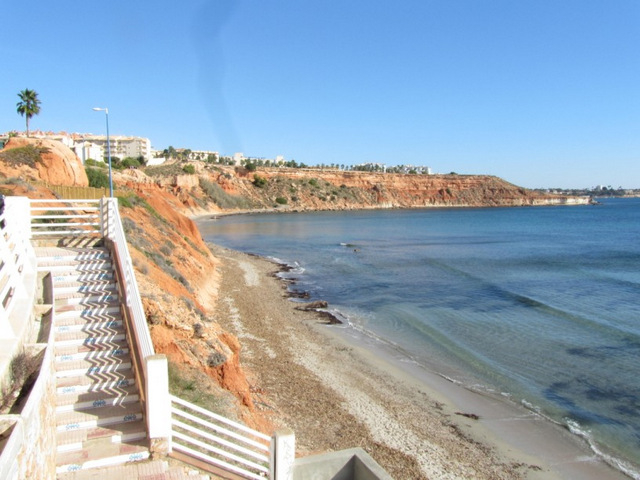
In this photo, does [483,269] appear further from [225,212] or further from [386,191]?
[386,191]

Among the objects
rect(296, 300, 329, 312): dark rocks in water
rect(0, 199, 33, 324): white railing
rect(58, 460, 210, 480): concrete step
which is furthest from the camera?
rect(296, 300, 329, 312): dark rocks in water

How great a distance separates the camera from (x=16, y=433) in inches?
155

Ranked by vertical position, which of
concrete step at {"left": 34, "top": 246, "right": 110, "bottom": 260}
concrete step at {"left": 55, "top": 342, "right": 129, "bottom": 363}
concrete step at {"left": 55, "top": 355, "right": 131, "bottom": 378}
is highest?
concrete step at {"left": 34, "top": 246, "right": 110, "bottom": 260}

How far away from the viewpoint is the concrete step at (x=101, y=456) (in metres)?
5.55

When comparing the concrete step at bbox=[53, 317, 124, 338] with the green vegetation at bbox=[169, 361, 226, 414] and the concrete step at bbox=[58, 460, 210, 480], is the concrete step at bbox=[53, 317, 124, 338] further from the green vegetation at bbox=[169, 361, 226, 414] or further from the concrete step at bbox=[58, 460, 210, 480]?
the concrete step at bbox=[58, 460, 210, 480]

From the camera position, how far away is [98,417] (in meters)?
6.36

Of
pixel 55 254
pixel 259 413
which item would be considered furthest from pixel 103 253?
pixel 259 413

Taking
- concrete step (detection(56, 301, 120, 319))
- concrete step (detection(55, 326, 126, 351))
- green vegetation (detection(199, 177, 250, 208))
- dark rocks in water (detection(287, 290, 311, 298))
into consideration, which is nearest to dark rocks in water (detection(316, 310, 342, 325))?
dark rocks in water (detection(287, 290, 311, 298))

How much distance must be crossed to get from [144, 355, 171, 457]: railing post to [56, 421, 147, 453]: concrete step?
0.36m

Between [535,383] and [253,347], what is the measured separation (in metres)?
9.24

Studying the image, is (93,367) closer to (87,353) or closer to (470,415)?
(87,353)

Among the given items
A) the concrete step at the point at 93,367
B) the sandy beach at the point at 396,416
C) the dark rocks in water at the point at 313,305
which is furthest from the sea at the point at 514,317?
the concrete step at the point at 93,367

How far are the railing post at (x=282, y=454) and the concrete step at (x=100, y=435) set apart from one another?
6.07 ft

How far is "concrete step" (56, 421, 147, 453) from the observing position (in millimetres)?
5852
